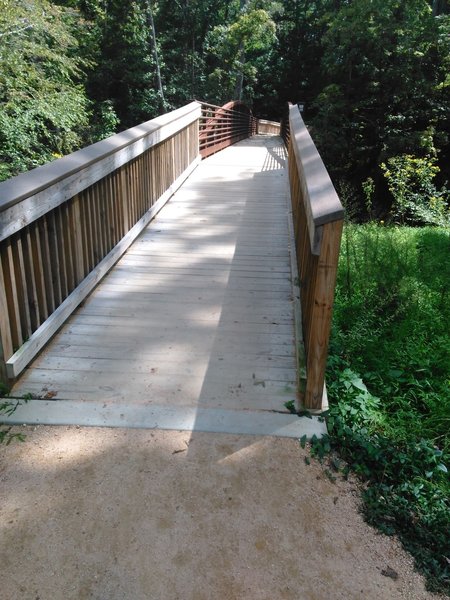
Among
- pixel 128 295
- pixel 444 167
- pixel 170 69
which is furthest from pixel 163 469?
pixel 170 69

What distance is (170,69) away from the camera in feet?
94.6

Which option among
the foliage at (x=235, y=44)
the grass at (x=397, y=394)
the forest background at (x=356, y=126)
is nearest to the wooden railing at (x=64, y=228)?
the forest background at (x=356, y=126)

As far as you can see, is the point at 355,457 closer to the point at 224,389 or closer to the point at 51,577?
the point at 224,389

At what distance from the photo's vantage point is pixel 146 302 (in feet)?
14.0

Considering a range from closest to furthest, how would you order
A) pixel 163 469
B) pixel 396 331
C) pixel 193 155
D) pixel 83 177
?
pixel 163 469
pixel 83 177
pixel 396 331
pixel 193 155

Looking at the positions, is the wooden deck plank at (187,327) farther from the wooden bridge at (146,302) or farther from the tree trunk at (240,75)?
the tree trunk at (240,75)

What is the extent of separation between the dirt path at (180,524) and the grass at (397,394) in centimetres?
14

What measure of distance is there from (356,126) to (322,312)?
55.8 feet

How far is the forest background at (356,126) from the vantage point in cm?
276

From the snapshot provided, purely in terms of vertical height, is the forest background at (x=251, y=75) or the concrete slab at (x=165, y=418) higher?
the forest background at (x=251, y=75)

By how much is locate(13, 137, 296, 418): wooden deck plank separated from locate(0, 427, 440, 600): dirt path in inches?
16.1

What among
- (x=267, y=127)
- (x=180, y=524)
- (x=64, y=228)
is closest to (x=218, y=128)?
(x=64, y=228)

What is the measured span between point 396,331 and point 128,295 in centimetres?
203

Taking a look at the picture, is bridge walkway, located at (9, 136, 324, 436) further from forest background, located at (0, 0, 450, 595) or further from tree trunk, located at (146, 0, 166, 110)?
tree trunk, located at (146, 0, 166, 110)
